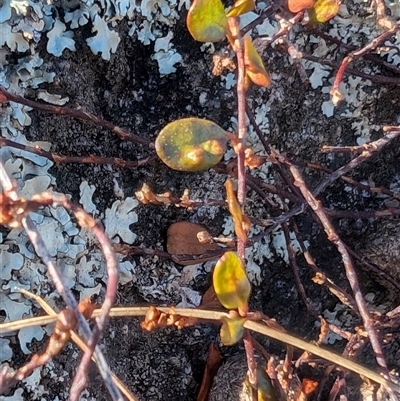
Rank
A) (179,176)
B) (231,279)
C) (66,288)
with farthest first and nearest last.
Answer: (179,176) → (231,279) → (66,288)

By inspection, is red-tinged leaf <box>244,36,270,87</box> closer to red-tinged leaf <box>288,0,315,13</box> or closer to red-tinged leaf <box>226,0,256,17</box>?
red-tinged leaf <box>226,0,256,17</box>

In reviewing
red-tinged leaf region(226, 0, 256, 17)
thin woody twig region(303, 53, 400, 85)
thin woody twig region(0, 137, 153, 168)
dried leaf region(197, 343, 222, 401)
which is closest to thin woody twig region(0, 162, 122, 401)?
thin woody twig region(0, 137, 153, 168)

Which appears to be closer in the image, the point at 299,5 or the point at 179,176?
the point at 299,5

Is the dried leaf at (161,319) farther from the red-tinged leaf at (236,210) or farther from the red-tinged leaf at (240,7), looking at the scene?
the red-tinged leaf at (240,7)

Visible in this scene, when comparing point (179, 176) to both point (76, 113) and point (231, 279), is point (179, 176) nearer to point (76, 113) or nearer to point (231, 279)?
point (76, 113)

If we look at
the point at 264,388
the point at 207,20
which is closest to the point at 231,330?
the point at 264,388

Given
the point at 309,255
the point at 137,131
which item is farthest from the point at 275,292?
the point at 137,131

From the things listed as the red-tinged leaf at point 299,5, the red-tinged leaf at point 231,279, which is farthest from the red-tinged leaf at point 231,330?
the red-tinged leaf at point 299,5
